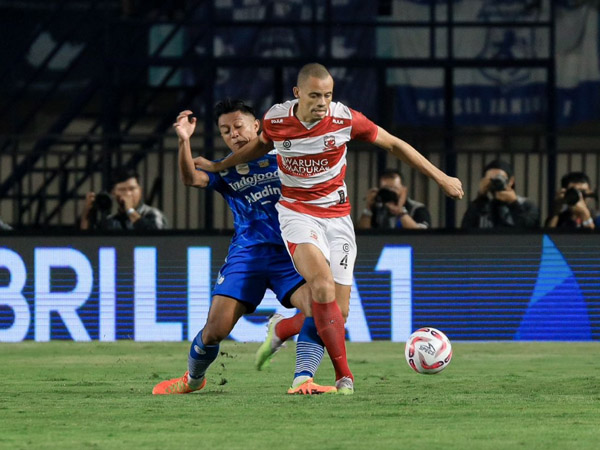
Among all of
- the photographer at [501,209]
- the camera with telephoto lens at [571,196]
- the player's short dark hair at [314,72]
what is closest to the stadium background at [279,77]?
the photographer at [501,209]

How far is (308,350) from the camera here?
26.7ft

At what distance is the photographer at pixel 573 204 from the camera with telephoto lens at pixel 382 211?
147 cm

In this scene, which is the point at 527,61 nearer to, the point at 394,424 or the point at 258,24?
the point at 258,24

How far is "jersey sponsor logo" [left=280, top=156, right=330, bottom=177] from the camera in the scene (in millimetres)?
8117

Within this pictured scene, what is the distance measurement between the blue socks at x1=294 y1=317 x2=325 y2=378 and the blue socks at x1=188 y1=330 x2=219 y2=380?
1.79ft

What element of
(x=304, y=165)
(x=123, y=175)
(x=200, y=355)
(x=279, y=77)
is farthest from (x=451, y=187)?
(x=279, y=77)

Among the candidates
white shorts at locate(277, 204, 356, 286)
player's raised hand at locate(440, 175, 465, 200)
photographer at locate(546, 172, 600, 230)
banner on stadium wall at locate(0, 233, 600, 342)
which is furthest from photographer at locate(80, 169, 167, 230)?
player's raised hand at locate(440, 175, 465, 200)

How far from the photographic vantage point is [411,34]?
53.5 feet

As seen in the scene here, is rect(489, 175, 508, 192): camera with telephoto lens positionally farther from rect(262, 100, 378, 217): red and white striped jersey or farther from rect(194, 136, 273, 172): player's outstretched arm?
rect(194, 136, 273, 172): player's outstretched arm

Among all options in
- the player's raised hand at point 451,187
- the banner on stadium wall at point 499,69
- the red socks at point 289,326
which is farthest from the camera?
the banner on stadium wall at point 499,69

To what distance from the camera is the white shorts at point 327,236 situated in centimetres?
807

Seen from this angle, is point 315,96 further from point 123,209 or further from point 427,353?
point 123,209

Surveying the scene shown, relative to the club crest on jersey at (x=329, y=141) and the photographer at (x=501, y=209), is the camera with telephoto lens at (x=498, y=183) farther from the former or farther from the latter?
the club crest on jersey at (x=329, y=141)

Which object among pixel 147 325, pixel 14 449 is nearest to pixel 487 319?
pixel 147 325
